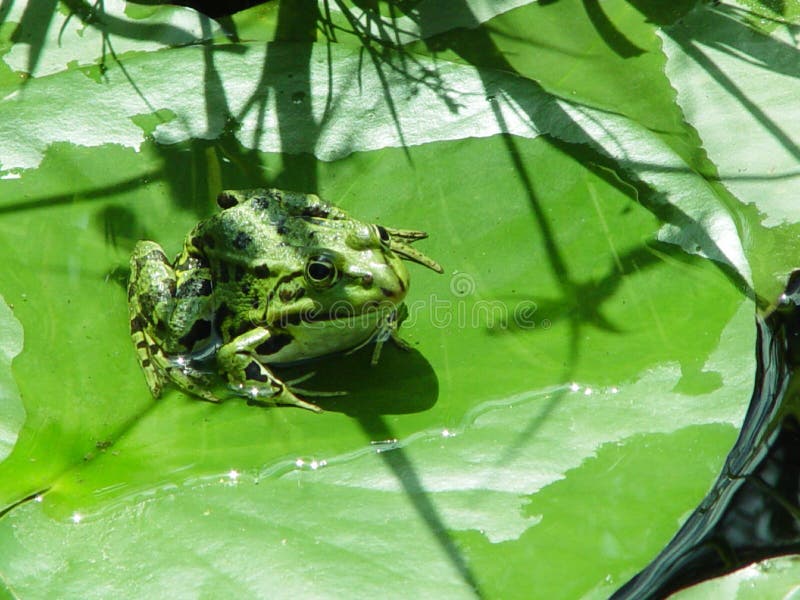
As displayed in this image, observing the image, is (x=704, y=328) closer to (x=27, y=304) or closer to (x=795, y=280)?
(x=795, y=280)

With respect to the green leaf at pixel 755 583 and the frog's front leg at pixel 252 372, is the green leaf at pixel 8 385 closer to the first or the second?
the frog's front leg at pixel 252 372

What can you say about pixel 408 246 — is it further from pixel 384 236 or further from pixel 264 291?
pixel 264 291

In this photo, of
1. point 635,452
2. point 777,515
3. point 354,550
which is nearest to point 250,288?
point 354,550

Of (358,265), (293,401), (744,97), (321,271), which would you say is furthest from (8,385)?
(744,97)

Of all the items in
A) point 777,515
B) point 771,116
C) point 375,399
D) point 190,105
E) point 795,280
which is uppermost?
point 771,116

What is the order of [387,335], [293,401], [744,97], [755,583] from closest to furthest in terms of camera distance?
[755,583] → [293,401] → [387,335] → [744,97]

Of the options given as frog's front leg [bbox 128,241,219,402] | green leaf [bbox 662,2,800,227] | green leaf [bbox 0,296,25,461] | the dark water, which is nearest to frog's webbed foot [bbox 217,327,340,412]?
frog's front leg [bbox 128,241,219,402]

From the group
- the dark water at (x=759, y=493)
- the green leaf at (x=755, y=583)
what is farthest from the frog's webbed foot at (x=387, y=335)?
the green leaf at (x=755, y=583)
